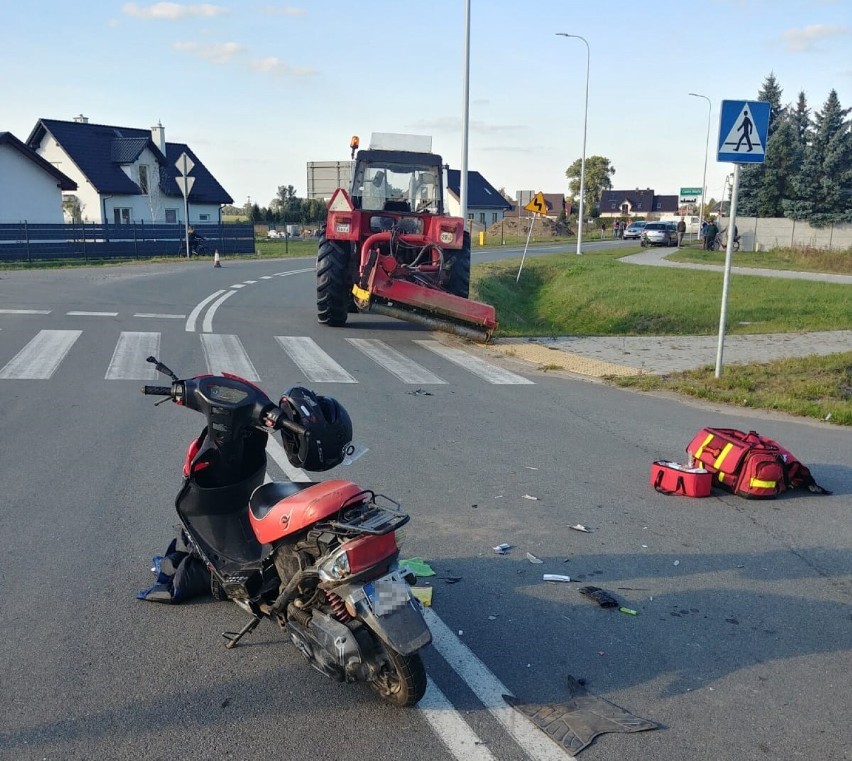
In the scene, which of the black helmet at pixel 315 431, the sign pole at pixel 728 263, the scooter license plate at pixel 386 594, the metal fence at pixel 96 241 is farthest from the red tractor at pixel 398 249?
the metal fence at pixel 96 241

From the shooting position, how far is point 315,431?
11.7ft

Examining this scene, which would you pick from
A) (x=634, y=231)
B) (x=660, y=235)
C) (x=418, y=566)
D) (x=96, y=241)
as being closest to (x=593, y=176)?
(x=634, y=231)

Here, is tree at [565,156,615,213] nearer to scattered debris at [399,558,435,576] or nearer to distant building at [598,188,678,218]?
distant building at [598,188,678,218]

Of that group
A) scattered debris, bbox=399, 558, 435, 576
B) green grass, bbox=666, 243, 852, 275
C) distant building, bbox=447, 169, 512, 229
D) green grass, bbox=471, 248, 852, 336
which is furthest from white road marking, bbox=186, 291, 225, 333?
distant building, bbox=447, 169, 512, 229

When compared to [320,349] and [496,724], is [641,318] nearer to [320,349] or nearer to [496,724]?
[320,349]

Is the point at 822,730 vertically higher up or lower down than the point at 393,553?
lower down

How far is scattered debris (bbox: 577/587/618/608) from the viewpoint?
4555mm

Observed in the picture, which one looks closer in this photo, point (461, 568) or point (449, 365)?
point (461, 568)

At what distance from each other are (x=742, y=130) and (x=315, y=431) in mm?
8780

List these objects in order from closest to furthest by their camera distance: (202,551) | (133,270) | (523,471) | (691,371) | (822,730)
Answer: (822,730)
(202,551)
(523,471)
(691,371)
(133,270)

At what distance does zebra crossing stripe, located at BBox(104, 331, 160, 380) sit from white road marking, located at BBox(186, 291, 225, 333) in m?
0.97

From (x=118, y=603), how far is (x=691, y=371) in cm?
912

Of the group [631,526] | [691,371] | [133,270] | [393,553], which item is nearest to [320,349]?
[691,371]

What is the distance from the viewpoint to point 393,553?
3635mm
